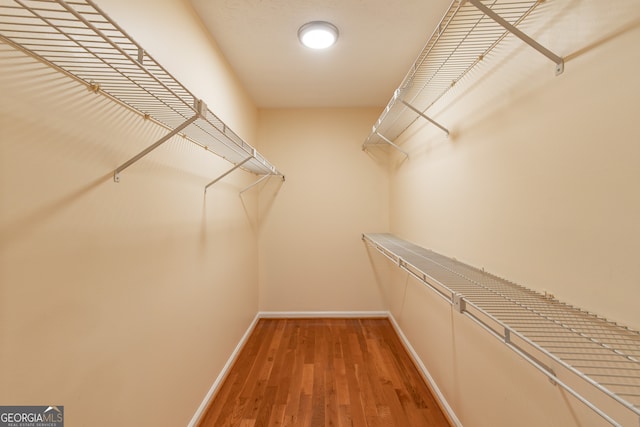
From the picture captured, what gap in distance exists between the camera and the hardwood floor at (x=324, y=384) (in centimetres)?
151

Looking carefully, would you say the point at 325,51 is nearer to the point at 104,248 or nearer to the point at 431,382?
the point at 104,248

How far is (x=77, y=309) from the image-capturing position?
2.43 ft

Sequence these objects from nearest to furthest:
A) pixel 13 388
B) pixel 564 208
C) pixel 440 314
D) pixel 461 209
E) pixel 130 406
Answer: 1. pixel 13 388
2. pixel 564 208
3. pixel 130 406
4. pixel 461 209
5. pixel 440 314

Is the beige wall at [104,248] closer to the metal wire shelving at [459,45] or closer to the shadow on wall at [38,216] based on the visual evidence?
the shadow on wall at [38,216]

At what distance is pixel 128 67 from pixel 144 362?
1061 millimetres

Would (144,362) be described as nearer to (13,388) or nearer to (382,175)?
(13,388)

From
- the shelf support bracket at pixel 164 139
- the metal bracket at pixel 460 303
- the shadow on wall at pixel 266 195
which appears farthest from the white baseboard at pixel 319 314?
the shelf support bracket at pixel 164 139

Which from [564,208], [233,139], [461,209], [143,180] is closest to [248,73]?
[233,139]

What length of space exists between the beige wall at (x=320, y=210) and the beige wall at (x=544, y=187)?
52.9 inches

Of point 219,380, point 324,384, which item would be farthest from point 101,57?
point 324,384

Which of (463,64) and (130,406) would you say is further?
(463,64)

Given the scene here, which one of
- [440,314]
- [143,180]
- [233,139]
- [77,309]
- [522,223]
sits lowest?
[440,314]

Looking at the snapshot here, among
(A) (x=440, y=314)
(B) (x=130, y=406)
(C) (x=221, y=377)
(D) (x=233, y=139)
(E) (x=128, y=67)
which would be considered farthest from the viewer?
(C) (x=221, y=377)

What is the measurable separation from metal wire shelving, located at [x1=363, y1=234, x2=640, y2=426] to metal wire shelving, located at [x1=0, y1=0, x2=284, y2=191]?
3.32 feet
